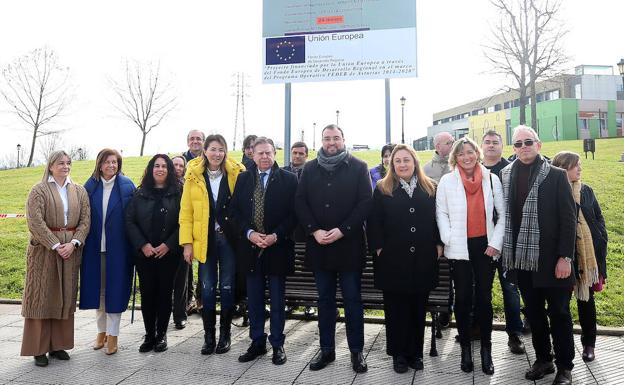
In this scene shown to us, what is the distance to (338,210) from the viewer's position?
14.6 feet

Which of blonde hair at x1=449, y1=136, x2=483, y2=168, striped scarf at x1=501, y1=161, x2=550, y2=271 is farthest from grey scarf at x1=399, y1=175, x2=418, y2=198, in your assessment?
striped scarf at x1=501, y1=161, x2=550, y2=271

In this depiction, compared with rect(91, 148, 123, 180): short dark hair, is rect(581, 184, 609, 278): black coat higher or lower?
lower

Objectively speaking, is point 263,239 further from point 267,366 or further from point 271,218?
point 267,366

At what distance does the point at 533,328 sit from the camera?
4250 millimetres

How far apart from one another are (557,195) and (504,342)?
6.07 feet

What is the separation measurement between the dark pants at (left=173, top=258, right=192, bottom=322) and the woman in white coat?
3.11 m

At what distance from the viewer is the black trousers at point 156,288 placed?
502 cm

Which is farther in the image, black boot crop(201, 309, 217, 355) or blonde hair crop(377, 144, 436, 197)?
black boot crop(201, 309, 217, 355)

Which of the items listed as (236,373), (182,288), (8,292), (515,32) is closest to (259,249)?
(236,373)

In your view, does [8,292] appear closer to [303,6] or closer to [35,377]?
[35,377]

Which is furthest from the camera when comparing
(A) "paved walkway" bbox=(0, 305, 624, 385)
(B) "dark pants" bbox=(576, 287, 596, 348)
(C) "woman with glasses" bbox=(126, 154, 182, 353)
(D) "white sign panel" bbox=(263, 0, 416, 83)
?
(D) "white sign panel" bbox=(263, 0, 416, 83)

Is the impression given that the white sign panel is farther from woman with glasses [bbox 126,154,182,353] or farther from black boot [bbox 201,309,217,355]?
black boot [bbox 201,309,217,355]

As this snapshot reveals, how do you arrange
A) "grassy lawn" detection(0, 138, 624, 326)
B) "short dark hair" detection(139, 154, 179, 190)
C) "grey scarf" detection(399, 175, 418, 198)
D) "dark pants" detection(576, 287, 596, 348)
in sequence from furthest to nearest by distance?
1. "grassy lawn" detection(0, 138, 624, 326)
2. "short dark hair" detection(139, 154, 179, 190)
3. "dark pants" detection(576, 287, 596, 348)
4. "grey scarf" detection(399, 175, 418, 198)

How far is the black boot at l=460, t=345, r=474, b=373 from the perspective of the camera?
4.29 meters
